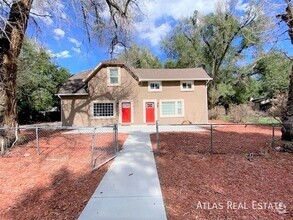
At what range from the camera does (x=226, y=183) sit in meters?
5.24

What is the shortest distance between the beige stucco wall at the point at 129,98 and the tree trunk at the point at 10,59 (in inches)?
404

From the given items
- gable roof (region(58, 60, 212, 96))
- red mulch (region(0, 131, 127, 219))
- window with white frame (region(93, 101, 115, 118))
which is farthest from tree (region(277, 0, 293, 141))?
window with white frame (region(93, 101, 115, 118))

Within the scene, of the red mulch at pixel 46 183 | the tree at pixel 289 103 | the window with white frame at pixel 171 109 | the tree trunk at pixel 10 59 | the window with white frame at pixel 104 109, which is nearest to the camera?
the red mulch at pixel 46 183

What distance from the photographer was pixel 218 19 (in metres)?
30.1

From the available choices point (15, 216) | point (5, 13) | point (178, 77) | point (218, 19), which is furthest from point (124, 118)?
point (218, 19)

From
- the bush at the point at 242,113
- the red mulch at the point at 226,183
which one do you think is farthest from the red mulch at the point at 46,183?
the bush at the point at 242,113

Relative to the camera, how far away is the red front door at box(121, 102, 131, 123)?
20.4m

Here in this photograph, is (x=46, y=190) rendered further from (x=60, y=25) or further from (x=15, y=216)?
(x=60, y=25)

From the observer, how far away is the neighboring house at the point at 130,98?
65.6ft

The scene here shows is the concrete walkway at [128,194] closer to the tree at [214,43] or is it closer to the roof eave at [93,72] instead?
the roof eave at [93,72]

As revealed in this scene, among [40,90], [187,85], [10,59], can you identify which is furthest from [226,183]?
[40,90]

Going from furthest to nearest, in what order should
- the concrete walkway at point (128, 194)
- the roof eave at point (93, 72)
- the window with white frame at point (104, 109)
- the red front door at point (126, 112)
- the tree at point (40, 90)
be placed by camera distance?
the tree at point (40, 90), the red front door at point (126, 112), the window with white frame at point (104, 109), the roof eave at point (93, 72), the concrete walkway at point (128, 194)

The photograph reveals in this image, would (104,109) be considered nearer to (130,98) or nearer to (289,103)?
(130,98)

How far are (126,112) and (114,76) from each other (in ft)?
11.1
